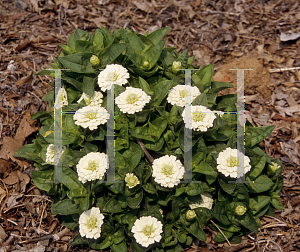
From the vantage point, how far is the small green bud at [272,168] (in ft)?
8.70

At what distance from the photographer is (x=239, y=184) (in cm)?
244

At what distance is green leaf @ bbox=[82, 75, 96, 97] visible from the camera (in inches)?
101

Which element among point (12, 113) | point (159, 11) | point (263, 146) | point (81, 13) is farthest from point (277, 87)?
point (12, 113)

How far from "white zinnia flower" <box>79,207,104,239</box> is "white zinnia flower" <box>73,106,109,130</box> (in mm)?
769

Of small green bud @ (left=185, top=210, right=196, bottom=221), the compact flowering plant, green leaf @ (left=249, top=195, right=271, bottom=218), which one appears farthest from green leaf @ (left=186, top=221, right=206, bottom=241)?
green leaf @ (left=249, top=195, right=271, bottom=218)

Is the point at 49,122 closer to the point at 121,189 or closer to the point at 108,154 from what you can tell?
the point at 108,154

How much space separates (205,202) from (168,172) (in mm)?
592

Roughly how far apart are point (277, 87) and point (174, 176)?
2.36 meters

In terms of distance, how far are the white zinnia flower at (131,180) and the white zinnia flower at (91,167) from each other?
21 cm

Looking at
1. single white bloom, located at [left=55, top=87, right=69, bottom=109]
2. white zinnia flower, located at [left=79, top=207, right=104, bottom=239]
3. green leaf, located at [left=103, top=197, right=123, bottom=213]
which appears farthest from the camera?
single white bloom, located at [left=55, top=87, right=69, bottom=109]

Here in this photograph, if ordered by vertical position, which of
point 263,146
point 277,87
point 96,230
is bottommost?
point 96,230

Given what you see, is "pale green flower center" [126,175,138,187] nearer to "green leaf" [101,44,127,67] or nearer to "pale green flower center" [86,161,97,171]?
"pale green flower center" [86,161,97,171]

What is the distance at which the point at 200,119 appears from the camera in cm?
229

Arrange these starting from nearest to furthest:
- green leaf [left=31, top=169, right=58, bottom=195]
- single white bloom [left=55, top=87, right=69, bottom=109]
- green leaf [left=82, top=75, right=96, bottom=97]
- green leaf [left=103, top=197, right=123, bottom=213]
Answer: green leaf [left=103, top=197, right=123, bottom=213] → green leaf [left=82, top=75, right=96, bottom=97] → single white bloom [left=55, top=87, right=69, bottom=109] → green leaf [left=31, top=169, right=58, bottom=195]
